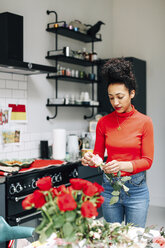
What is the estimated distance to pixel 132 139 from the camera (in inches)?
76.4

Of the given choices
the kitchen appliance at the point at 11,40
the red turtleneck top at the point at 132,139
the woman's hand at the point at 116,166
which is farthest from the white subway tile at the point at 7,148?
the woman's hand at the point at 116,166

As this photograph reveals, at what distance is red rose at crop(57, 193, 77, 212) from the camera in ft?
3.16

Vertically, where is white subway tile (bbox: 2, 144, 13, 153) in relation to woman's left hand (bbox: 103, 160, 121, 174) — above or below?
below

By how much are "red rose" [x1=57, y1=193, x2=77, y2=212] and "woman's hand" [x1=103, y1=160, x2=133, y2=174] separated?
2.48ft

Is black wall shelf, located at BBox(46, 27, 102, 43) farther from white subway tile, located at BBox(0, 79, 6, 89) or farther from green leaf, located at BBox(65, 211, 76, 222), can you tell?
green leaf, located at BBox(65, 211, 76, 222)

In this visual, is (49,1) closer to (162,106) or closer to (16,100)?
(16,100)

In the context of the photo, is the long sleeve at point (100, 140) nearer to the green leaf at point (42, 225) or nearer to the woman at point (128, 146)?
the woman at point (128, 146)

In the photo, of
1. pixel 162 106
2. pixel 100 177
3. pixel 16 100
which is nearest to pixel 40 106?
pixel 16 100

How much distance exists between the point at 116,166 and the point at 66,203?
2.67 feet

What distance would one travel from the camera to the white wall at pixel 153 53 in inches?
182

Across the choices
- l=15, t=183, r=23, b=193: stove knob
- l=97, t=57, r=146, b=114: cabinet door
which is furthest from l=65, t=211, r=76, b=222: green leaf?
l=97, t=57, r=146, b=114: cabinet door

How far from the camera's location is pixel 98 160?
1.73 metres

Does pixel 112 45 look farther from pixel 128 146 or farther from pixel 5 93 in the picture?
pixel 128 146

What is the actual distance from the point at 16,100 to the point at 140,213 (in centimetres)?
198
